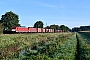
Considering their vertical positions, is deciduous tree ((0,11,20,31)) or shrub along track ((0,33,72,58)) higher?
deciduous tree ((0,11,20,31))

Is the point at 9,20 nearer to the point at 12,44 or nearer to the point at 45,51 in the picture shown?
the point at 12,44

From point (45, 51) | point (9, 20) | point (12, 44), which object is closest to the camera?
point (45, 51)

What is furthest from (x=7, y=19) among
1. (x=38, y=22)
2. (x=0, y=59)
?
(x=0, y=59)

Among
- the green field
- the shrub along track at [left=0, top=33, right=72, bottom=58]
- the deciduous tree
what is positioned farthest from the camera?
the deciduous tree

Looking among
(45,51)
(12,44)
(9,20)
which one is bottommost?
(45,51)

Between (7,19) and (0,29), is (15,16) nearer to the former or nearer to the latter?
(7,19)

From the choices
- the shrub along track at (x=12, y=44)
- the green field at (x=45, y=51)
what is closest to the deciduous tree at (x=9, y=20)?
the shrub along track at (x=12, y=44)

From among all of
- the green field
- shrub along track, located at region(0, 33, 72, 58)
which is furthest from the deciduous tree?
the green field

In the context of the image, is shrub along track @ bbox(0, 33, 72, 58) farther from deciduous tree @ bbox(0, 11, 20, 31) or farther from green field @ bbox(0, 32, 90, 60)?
deciduous tree @ bbox(0, 11, 20, 31)

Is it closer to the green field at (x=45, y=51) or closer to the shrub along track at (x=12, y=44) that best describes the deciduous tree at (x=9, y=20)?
the shrub along track at (x=12, y=44)

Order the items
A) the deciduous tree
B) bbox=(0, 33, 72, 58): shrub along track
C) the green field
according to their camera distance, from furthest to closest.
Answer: the deciduous tree
bbox=(0, 33, 72, 58): shrub along track
the green field

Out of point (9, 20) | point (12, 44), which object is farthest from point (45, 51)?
A: point (9, 20)

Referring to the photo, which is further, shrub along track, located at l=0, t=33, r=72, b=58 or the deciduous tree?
the deciduous tree

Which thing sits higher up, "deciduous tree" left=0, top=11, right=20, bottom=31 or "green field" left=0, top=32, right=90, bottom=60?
"deciduous tree" left=0, top=11, right=20, bottom=31
